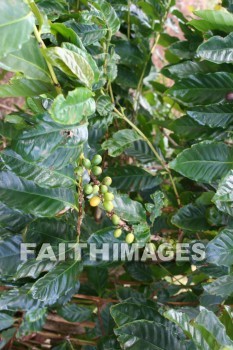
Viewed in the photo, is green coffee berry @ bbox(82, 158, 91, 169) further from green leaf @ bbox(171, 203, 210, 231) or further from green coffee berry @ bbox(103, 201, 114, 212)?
green leaf @ bbox(171, 203, 210, 231)

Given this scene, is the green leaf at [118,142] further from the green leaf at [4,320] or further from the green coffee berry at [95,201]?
the green leaf at [4,320]

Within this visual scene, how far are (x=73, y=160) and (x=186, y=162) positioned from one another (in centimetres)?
28

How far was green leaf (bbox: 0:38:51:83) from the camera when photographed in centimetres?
50

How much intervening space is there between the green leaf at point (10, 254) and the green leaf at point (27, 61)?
347mm

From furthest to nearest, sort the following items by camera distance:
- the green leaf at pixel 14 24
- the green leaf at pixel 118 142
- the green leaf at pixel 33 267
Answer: the green leaf at pixel 118 142 < the green leaf at pixel 33 267 < the green leaf at pixel 14 24

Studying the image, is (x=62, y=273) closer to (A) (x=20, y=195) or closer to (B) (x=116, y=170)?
(A) (x=20, y=195)

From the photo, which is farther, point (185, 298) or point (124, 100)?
point (124, 100)

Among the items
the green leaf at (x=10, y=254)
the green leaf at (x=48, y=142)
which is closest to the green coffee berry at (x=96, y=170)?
the green leaf at (x=48, y=142)

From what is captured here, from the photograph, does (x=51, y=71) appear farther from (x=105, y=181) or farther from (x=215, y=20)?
(x=215, y=20)

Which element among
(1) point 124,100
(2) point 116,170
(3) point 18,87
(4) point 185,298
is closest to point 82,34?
(3) point 18,87

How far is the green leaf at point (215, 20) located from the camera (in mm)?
772

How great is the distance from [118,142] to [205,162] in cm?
18

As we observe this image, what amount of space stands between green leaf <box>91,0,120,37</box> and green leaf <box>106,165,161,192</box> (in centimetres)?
36

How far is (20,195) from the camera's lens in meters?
0.65
